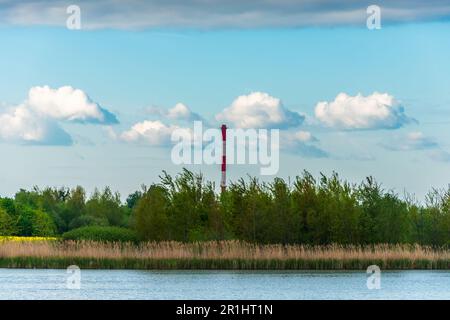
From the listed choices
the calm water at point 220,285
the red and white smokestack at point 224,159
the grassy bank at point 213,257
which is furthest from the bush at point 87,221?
the calm water at point 220,285

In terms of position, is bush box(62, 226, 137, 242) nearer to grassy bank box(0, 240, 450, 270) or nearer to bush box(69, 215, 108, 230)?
grassy bank box(0, 240, 450, 270)

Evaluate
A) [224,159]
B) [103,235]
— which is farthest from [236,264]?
[224,159]

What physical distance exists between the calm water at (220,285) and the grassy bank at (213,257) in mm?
1016

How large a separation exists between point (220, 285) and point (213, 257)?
8.38 m

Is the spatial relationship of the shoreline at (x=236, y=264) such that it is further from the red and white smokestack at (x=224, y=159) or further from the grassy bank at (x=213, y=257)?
the red and white smokestack at (x=224, y=159)

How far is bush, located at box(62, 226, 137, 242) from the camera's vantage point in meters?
53.7

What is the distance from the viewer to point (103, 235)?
54188mm

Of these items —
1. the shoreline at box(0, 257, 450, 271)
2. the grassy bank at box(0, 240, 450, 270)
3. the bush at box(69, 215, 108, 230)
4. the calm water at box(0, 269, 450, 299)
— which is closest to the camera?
the calm water at box(0, 269, 450, 299)

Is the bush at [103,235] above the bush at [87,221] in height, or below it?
below

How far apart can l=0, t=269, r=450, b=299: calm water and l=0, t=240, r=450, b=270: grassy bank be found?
1.02 meters

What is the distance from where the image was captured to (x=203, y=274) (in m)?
43.2

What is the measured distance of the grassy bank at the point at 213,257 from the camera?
4588 cm

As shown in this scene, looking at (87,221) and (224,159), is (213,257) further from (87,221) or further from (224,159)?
(87,221)

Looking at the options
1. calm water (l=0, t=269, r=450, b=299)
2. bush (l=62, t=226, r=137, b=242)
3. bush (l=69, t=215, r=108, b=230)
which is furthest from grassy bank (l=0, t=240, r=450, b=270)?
bush (l=69, t=215, r=108, b=230)
